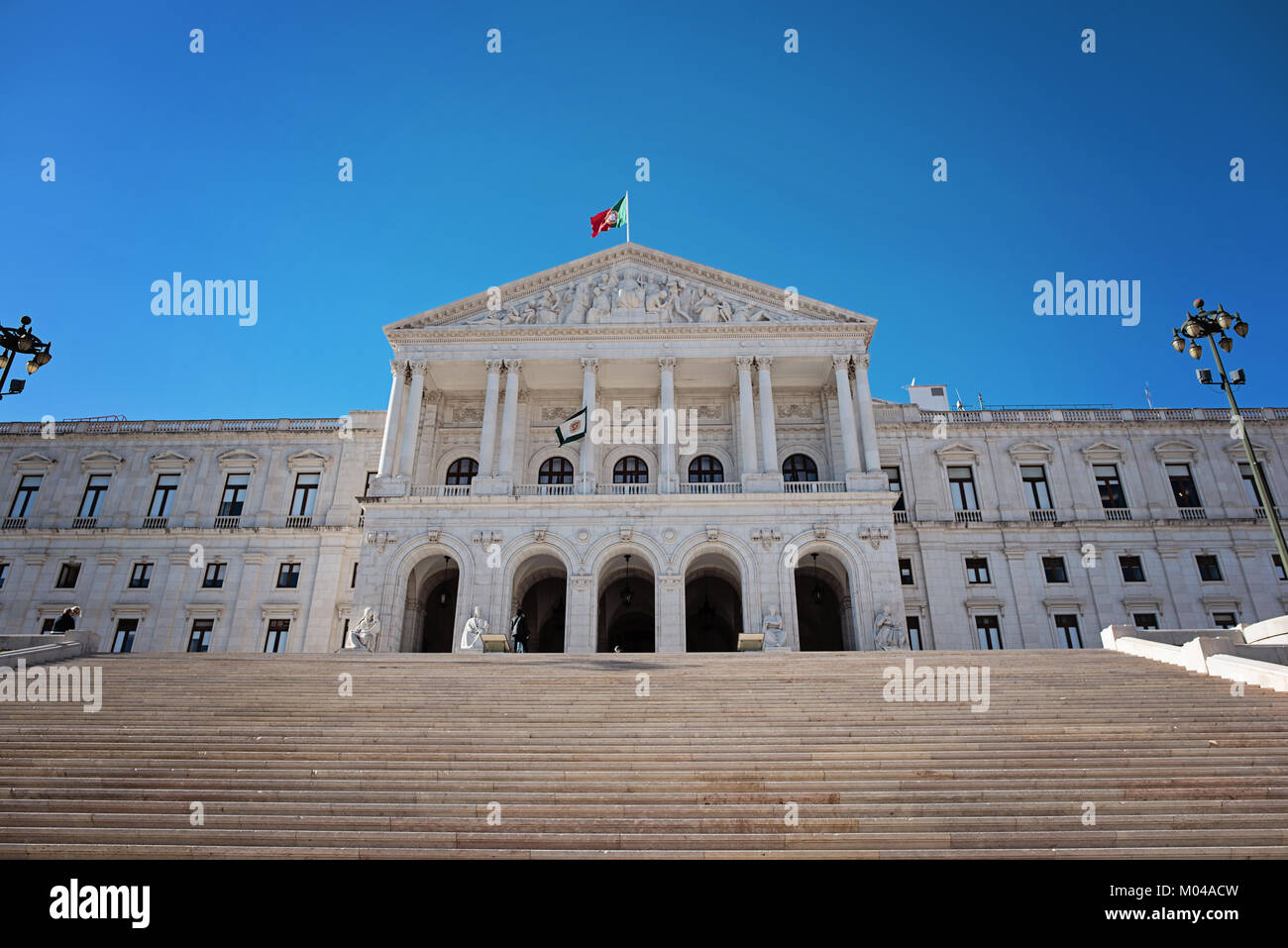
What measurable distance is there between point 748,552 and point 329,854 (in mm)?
23908

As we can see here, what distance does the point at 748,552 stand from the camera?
32.2m

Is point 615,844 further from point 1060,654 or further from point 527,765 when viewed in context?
point 1060,654

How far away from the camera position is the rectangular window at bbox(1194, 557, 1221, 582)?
36.2 metres

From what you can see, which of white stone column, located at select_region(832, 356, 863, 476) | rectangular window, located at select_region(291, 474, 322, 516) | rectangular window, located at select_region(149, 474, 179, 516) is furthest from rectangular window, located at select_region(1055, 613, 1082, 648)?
rectangular window, located at select_region(149, 474, 179, 516)

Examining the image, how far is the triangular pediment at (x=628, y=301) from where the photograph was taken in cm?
3675

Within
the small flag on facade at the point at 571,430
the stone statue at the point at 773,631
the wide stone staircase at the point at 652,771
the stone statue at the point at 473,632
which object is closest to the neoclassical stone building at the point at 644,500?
the stone statue at the point at 773,631

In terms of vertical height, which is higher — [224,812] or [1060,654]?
[1060,654]

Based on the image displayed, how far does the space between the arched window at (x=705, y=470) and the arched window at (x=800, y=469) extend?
9.81ft

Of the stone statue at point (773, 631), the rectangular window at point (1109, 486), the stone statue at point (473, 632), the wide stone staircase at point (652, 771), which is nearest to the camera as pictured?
the wide stone staircase at point (652, 771)

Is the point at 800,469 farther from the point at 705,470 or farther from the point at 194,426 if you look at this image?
the point at 194,426

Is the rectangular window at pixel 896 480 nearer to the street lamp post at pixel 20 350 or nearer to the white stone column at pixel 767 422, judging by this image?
the white stone column at pixel 767 422

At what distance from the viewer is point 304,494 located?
133 ft
